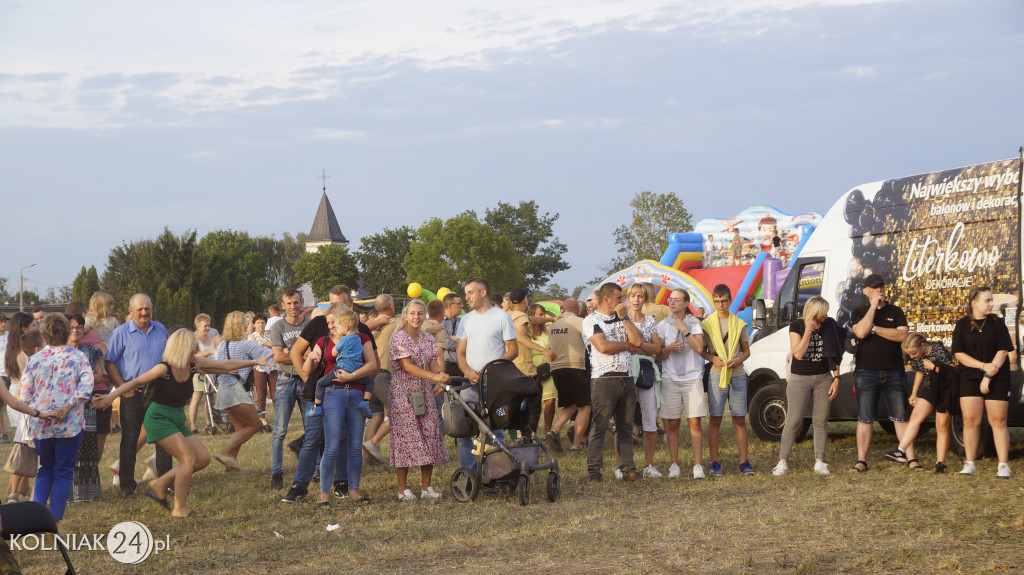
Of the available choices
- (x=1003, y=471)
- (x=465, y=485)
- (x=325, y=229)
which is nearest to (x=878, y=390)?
(x=1003, y=471)

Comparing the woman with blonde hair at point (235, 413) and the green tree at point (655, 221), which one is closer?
the woman with blonde hair at point (235, 413)

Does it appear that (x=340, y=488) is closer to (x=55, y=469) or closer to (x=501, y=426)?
(x=501, y=426)

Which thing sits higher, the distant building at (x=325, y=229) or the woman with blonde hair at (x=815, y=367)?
the distant building at (x=325, y=229)

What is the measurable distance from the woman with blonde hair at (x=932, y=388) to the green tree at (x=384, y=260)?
83.1 m

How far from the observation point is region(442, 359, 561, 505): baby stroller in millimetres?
7984

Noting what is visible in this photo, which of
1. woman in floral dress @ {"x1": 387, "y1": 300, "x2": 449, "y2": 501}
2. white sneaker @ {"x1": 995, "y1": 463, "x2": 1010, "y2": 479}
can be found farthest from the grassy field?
woman in floral dress @ {"x1": 387, "y1": 300, "x2": 449, "y2": 501}

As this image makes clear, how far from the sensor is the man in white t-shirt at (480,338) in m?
8.52

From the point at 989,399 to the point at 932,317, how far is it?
116cm

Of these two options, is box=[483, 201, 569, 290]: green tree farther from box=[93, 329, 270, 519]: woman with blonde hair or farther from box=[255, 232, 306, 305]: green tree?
box=[93, 329, 270, 519]: woman with blonde hair

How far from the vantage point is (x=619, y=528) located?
269 inches

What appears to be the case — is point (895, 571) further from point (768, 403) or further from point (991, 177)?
point (768, 403)

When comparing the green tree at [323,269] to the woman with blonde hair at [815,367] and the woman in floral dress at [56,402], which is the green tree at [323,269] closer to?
the woman with blonde hair at [815,367]

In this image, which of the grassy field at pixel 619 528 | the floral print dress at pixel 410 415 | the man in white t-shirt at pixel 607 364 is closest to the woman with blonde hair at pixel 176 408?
the grassy field at pixel 619 528

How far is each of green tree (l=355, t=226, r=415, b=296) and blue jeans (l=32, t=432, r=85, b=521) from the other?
84074mm
